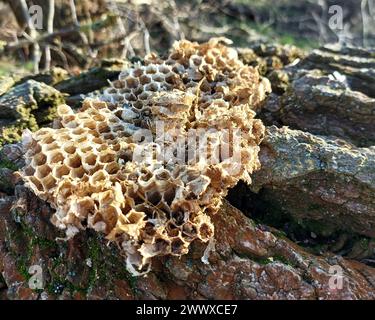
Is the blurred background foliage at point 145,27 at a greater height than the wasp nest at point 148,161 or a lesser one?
lesser

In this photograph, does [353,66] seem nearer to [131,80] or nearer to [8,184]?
[131,80]

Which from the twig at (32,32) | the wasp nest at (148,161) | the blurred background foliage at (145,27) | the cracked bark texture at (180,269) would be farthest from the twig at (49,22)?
the cracked bark texture at (180,269)

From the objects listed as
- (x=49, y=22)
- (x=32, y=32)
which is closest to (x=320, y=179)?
(x=49, y=22)

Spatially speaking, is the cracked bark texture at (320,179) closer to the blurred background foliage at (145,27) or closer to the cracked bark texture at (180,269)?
the cracked bark texture at (180,269)

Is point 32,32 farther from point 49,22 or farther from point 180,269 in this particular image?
point 180,269

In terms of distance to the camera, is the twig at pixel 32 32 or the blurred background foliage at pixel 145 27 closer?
the twig at pixel 32 32

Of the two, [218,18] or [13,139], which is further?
[218,18]

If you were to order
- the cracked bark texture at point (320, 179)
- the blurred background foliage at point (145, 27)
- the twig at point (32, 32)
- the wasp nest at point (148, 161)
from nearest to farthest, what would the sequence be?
the wasp nest at point (148, 161) < the cracked bark texture at point (320, 179) < the twig at point (32, 32) < the blurred background foliage at point (145, 27)
